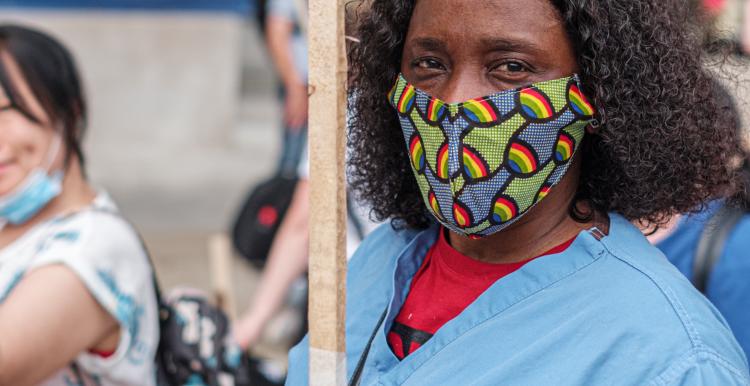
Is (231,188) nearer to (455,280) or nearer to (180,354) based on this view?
(180,354)

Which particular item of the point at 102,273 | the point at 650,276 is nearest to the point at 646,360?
the point at 650,276

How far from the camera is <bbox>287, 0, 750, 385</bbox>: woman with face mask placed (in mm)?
1579

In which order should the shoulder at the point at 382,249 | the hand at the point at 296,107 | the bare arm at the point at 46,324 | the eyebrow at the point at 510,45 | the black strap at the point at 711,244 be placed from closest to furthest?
the eyebrow at the point at 510,45 → the shoulder at the point at 382,249 → the bare arm at the point at 46,324 → the black strap at the point at 711,244 → the hand at the point at 296,107

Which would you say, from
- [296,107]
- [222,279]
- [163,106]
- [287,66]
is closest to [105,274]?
[222,279]

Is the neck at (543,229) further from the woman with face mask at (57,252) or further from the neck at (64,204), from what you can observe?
the neck at (64,204)

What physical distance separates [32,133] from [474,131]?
5.20ft

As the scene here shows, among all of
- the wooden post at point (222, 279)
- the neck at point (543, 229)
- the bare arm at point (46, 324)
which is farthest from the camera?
the wooden post at point (222, 279)

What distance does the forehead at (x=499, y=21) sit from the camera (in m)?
1.70

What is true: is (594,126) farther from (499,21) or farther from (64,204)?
(64,204)

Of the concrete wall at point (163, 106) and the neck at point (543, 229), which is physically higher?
the neck at point (543, 229)

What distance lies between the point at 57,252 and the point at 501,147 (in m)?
1.36

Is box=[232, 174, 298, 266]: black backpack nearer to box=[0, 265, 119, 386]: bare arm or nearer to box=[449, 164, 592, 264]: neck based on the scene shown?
box=[0, 265, 119, 386]: bare arm

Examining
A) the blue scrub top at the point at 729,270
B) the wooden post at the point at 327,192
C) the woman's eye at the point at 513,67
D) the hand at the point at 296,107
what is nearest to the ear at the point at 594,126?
the woman's eye at the point at 513,67

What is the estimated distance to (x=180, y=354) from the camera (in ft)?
9.27
